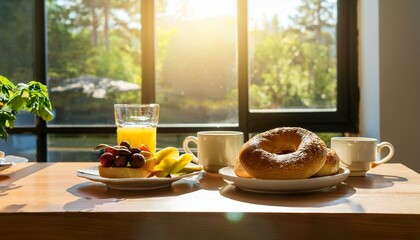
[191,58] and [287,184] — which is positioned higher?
[191,58]

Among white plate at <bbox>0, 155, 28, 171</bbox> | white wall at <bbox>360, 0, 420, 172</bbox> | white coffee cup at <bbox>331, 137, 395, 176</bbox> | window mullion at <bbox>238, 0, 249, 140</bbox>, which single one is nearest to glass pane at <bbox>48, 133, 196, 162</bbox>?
window mullion at <bbox>238, 0, 249, 140</bbox>

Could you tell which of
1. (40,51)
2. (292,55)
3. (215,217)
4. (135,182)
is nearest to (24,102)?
(135,182)

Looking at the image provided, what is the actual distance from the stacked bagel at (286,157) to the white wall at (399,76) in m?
1.08

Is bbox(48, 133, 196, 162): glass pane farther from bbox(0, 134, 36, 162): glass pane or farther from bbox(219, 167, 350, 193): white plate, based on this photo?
bbox(219, 167, 350, 193): white plate

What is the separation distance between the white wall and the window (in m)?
0.26

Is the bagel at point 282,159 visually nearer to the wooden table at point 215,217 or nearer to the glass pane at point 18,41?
the wooden table at point 215,217

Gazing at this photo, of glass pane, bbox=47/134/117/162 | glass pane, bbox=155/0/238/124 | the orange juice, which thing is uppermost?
glass pane, bbox=155/0/238/124

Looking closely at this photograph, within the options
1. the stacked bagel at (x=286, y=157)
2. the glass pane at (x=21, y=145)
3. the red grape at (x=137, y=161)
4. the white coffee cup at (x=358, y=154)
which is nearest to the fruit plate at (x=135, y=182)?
the red grape at (x=137, y=161)

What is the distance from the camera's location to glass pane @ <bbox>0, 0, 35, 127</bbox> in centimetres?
235

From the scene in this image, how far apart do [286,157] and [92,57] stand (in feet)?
5.48

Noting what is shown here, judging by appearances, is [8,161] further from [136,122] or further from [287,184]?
[287,184]

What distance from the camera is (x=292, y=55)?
226 cm

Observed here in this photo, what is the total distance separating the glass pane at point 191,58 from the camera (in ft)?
7.55

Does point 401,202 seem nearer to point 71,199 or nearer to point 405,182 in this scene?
point 405,182
